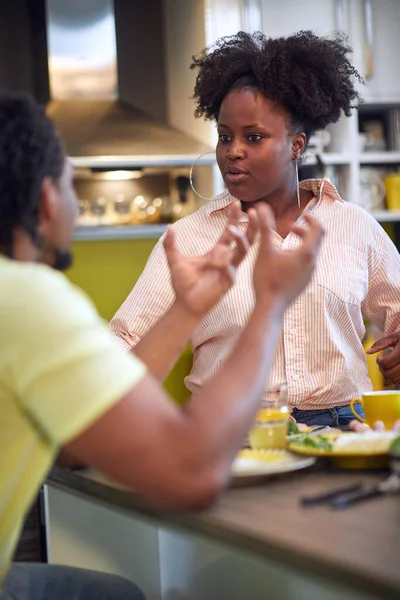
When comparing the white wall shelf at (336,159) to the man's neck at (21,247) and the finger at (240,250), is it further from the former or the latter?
the man's neck at (21,247)

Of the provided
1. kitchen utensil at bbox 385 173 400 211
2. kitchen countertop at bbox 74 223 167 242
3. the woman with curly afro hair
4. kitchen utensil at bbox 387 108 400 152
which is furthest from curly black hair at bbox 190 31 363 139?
kitchen utensil at bbox 387 108 400 152

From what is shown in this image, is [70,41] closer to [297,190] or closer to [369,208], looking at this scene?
[369,208]

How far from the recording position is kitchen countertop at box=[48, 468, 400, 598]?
0.89 metres

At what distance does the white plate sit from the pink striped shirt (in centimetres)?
60

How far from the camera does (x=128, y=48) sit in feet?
13.1

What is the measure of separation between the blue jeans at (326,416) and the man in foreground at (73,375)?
79cm

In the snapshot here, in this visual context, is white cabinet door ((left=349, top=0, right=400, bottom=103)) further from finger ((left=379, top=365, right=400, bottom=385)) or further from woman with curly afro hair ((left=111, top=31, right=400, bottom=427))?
finger ((left=379, top=365, right=400, bottom=385))

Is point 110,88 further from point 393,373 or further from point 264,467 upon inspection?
point 264,467

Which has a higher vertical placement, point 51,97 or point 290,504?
point 51,97

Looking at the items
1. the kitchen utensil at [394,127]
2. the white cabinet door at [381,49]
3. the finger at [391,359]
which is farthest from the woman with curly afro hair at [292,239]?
the kitchen utensil at [394,127]

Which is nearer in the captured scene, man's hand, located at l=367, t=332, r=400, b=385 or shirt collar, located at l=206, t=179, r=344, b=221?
man's hand, located at l=367, t=332, r=400, b=385

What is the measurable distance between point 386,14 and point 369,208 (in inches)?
33.7

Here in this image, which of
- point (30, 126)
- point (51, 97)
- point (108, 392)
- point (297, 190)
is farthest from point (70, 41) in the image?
point (108, 392)

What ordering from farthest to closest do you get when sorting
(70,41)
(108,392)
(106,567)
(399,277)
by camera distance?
(70,41), (399,277), (106,567), (108,392)
